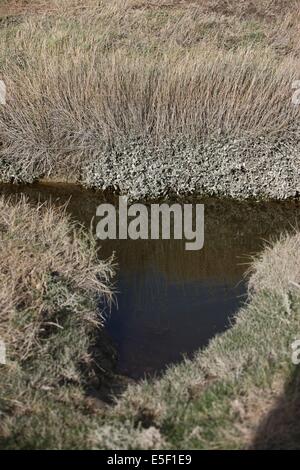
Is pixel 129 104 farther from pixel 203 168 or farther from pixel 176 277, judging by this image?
pixel 176 277

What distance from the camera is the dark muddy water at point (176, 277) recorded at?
5711 millimetres

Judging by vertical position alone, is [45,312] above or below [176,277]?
below

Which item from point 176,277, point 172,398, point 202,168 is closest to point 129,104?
point 202,168

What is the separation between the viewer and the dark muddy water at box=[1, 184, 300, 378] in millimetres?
5711

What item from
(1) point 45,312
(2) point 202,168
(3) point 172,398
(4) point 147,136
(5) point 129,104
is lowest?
(3) point 172,398

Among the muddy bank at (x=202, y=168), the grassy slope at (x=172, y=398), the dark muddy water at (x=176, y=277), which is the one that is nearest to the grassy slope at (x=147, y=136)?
the grassy slope at (x=172, y=398)

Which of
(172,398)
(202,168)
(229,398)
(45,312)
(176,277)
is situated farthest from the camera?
(202,168)

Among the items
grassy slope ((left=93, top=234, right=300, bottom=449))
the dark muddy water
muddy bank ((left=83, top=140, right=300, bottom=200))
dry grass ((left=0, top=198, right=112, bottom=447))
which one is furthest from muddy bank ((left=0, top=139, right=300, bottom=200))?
grassy slope ((left=93, top=234, right=300, bottom=449))

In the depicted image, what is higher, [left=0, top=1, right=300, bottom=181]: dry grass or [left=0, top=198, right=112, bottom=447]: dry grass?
[left=0, top=1, right=300, bottom=181]: dry grass

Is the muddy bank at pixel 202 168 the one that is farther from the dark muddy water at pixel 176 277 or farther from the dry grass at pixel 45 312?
the dry grass at pixel 45 312

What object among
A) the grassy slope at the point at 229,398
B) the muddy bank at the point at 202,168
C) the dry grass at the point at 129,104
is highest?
the dry grass at the point at 129,104

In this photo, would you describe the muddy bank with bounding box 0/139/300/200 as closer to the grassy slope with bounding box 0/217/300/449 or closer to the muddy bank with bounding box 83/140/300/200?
the muddy bank with bounding box 83/140/300/200

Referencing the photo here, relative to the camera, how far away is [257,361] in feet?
15.6

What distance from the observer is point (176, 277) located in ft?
23.3
